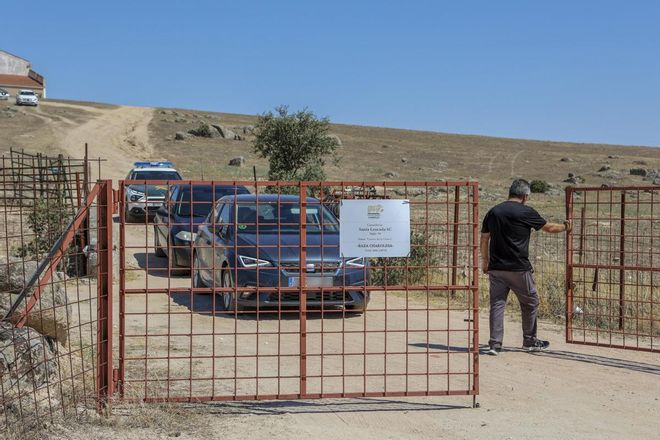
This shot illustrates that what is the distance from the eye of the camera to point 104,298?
21.2 feet

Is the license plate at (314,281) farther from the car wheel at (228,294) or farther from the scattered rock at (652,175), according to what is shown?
the scattered rock at (652,175)

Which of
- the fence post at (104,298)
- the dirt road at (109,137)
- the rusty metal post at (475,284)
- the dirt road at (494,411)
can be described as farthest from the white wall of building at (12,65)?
the rusty metal post at (475,284)

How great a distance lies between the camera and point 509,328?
1123 centimetres

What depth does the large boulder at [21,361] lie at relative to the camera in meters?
6.37

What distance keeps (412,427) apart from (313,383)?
1.53 m

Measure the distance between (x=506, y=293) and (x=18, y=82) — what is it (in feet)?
362

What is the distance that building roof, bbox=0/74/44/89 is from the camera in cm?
10694

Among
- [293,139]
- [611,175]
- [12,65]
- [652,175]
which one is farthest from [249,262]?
[12,65]

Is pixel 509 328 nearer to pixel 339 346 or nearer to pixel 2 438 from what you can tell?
pixel 339 346

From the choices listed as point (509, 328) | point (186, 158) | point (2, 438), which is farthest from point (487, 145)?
point (2, 438)

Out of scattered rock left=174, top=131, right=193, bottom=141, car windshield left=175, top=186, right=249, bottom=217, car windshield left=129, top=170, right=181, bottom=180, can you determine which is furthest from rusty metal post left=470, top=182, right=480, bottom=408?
scattered rock left=174, top=131, right=193, bottom=141

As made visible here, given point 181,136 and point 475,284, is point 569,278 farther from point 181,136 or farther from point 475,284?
point 181,136

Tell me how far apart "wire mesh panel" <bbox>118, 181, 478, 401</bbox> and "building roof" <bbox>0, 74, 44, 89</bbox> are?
3950 inches

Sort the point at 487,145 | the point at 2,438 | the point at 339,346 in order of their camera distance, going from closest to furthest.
Result: the point at 2,438 < the point at 339,346 < the point at 487,145
